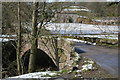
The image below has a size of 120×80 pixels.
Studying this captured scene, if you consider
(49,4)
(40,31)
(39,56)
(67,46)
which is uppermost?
(49,4)

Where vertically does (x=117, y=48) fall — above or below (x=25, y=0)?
below

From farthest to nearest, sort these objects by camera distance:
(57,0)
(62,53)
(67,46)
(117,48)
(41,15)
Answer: (62,53) < (67,46) < (41,15) < (57,0) < (117,48)

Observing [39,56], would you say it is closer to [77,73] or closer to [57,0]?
[57,0]

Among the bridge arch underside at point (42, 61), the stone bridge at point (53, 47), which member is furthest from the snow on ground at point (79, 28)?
the bridge arch underside at point (42, 61)

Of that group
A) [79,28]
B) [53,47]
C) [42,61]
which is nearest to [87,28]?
[53,47]

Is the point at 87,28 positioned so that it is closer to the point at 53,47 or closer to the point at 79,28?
the point at 53,47

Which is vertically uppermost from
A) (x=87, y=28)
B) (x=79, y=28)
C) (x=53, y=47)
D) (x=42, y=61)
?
(x=79, y=28)

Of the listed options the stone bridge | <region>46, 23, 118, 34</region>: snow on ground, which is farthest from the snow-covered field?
the stone bridge

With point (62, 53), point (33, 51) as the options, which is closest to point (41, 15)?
point (33, 51)

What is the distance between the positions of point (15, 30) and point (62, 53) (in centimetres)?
301

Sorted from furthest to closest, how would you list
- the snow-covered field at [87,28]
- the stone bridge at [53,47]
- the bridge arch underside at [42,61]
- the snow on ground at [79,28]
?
the bridge arch underside at [42,61]
the stone bridge at [53,47]
the snow on ground at [79,28]
the snow-covered field at [87,28]

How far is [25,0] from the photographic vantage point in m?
7.02

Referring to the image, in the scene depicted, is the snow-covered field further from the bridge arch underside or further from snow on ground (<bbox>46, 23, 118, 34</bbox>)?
the bridge arch underside

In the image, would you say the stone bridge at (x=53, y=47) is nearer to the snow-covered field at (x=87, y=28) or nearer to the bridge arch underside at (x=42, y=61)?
the bridge arch underside at (x=42, y=61)
